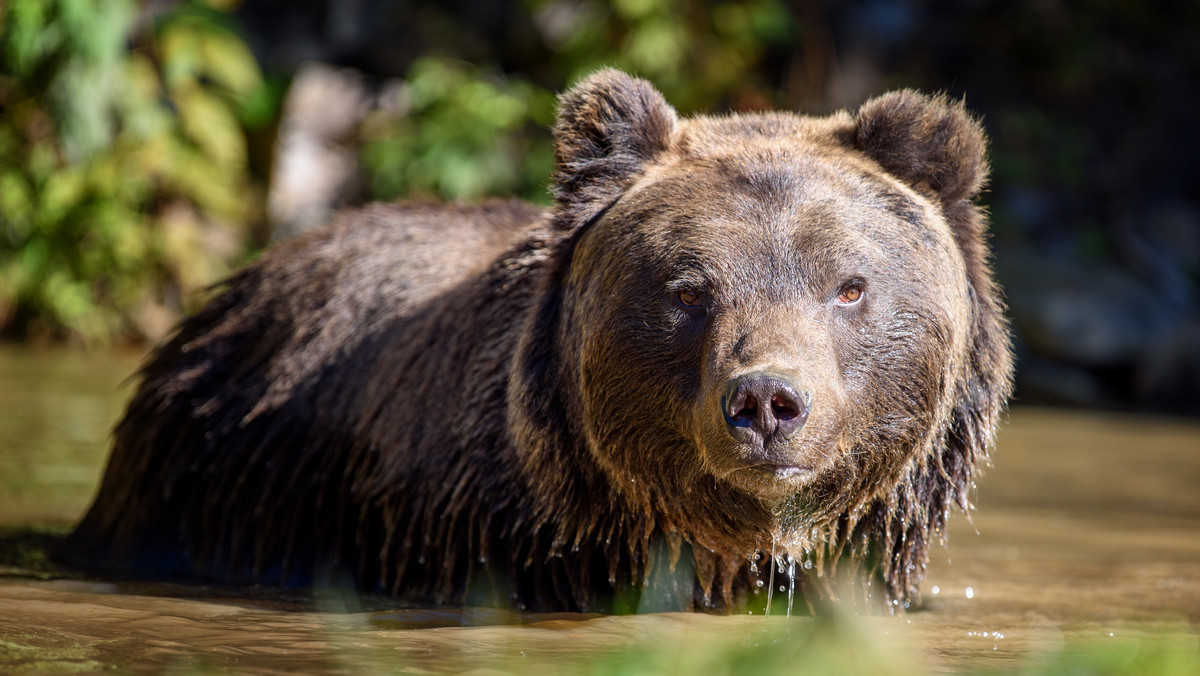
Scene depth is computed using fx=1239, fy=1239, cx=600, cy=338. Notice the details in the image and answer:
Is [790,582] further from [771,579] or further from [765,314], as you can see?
[765,314]

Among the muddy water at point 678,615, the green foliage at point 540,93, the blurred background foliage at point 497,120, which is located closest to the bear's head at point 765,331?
the muddy water at point 678,615

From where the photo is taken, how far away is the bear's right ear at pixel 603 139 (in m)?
4.02

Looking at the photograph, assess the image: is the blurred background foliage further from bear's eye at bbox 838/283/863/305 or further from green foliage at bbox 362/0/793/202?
bear's eye at bbox 838/283/863/305

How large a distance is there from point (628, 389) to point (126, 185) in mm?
10375

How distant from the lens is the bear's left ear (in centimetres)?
397

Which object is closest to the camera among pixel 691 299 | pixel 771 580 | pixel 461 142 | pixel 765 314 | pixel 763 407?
pixel 763 407

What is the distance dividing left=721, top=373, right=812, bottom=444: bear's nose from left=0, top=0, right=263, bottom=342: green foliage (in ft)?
34.0

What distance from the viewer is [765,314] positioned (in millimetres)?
3422

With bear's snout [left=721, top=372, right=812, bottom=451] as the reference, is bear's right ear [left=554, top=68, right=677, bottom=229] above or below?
above

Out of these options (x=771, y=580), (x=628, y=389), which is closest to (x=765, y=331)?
(x=628, y=389)

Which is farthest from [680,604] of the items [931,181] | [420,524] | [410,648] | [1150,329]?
[1150,329]

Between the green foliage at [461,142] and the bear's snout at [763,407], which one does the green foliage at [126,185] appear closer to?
the green foliage at [461,142]

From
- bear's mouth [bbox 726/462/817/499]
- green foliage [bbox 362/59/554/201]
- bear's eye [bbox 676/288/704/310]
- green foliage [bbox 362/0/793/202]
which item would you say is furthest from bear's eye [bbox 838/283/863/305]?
green foliage [bbox 362/59/554/201]

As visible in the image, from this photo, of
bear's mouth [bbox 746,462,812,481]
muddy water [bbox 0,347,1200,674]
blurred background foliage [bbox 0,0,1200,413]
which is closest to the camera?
muddy water [bbox 0,347,1200,674]
